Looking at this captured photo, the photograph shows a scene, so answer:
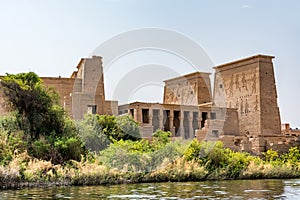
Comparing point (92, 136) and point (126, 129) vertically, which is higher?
point (126, 129)

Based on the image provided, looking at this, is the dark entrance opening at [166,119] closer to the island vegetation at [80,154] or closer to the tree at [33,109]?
the island vegetation at [80,154]

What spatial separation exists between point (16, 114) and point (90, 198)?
10.0m

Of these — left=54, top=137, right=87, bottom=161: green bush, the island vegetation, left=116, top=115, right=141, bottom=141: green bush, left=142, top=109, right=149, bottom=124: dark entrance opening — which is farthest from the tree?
left=142, top=109, right=149, bottom=124: dark entrance opening

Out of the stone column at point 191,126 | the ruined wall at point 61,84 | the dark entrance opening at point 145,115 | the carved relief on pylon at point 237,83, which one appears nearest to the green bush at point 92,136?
the ruined wall at point 61,84

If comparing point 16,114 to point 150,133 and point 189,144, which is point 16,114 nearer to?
point 189,144

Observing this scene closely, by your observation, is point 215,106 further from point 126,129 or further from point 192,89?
point 126,129

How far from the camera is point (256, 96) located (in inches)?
1575

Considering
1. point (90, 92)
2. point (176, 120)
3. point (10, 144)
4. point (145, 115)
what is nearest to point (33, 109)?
point (10, 144)

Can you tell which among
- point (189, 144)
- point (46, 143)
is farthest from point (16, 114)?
point (189, 144)

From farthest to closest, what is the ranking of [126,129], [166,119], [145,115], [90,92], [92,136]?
[166,119] → [145,115] → [90,92] → [126,129] → [92,136]

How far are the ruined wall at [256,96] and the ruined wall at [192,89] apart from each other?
4.79 metres

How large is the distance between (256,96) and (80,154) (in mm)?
21508

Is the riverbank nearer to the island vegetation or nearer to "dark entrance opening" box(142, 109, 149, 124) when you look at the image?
the island vegetation

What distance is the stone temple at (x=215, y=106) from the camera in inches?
1318
